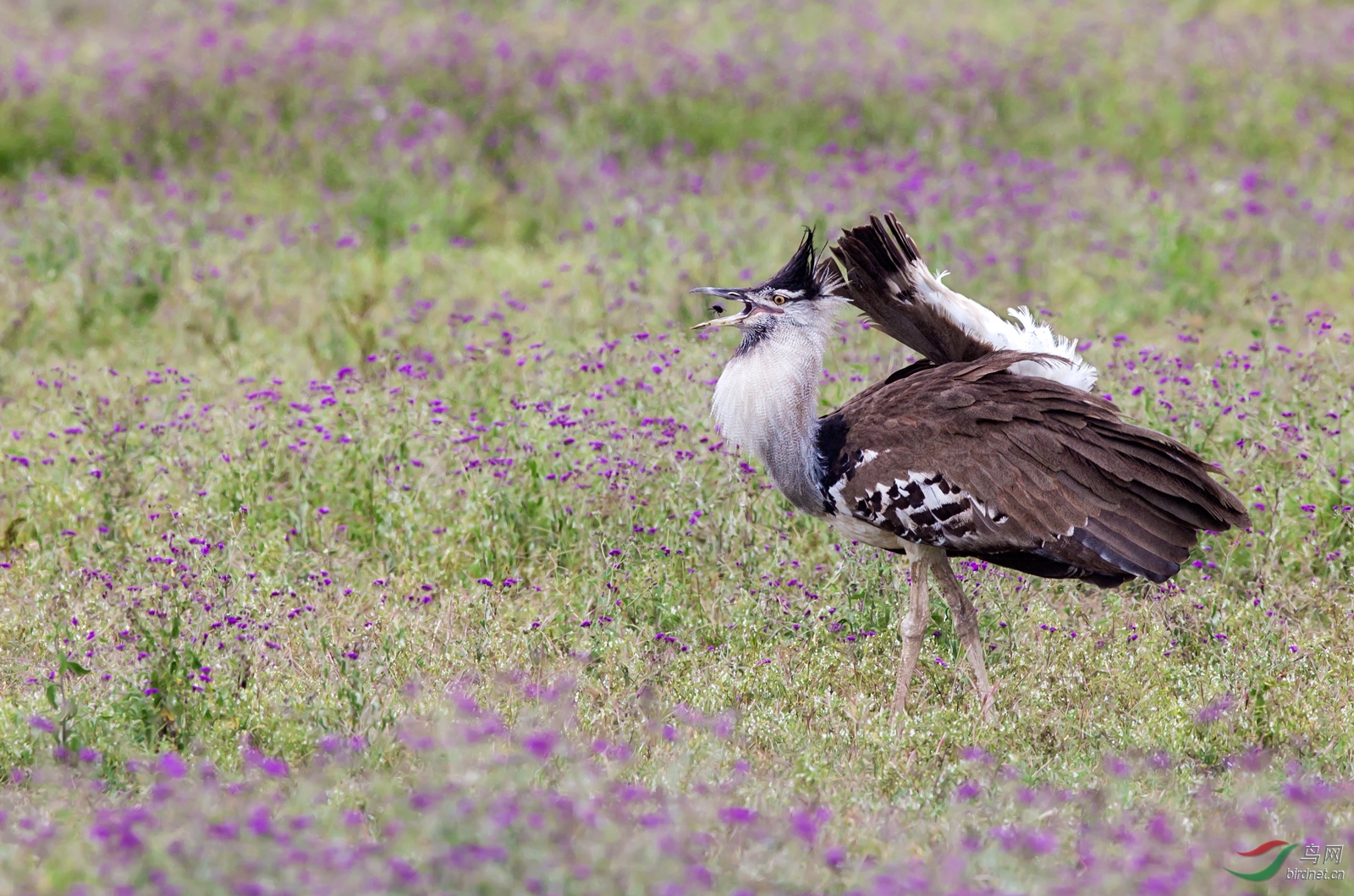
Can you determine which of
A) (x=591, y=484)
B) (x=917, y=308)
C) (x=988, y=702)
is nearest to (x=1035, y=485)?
(x=988, y=702)

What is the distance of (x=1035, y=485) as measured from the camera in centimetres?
465

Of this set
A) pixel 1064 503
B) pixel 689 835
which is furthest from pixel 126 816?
pixel 1064 503

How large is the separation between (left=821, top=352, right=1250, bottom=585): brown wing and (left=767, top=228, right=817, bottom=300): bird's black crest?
53cm

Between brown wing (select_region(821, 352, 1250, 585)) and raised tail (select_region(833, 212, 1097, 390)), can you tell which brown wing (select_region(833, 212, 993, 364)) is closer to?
raised tail (select_region(833, 212, 1097, 390))

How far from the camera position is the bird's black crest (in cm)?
491

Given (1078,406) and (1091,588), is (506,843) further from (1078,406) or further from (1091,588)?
(1091,588)

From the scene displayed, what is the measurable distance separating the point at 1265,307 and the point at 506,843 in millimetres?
6957

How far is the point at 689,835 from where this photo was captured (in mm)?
3141

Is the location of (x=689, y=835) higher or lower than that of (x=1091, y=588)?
higher

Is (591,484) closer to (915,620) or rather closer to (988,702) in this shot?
(915,620)

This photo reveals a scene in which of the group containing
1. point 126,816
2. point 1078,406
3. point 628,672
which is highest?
point 1078,406

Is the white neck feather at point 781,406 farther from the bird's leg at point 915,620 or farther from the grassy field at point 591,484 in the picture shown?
the grassy field at point 591,484

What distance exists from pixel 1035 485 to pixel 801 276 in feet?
3.40

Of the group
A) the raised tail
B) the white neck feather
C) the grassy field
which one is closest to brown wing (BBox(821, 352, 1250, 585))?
the white neck feather
